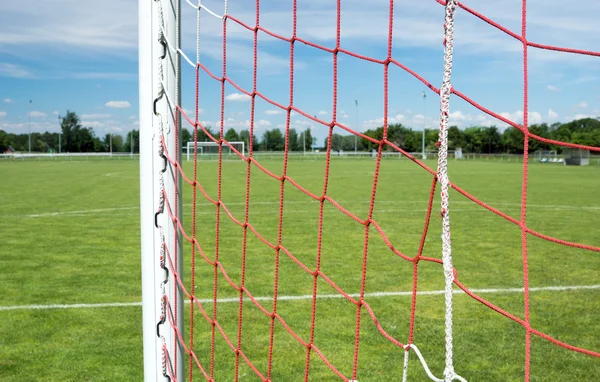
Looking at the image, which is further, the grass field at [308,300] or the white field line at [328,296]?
the white field line at [328,296]

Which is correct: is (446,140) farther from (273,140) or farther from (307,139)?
(307,139)

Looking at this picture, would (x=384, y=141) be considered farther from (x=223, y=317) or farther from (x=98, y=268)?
(x=98, y=268)

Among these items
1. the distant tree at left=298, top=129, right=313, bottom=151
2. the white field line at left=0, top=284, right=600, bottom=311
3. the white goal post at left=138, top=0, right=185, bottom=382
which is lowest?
the white field line at left=0, top=284, right=600, bottom=311

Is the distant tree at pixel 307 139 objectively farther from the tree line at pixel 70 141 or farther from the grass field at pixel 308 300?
the grass field at pixel 308 300

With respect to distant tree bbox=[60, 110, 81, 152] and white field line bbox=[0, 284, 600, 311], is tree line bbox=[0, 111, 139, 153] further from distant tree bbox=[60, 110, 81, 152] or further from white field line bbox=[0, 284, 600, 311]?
white field line bbox=[0, 284, 600, 311]

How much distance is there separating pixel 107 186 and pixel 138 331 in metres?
13.9

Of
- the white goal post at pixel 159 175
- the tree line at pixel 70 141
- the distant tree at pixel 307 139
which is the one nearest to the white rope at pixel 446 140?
the white goal post at pixel 159 175

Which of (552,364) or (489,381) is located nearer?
(489,381)

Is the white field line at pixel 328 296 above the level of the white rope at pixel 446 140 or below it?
below

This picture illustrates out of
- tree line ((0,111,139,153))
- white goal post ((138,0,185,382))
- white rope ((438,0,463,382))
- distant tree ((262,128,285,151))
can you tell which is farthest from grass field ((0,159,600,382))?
tree line ((0,111,139,153))

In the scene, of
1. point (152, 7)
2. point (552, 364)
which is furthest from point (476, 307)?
point (152, 7)

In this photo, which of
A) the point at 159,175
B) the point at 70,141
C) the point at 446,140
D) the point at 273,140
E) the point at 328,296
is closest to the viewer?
the point at 446,140

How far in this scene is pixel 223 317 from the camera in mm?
4332

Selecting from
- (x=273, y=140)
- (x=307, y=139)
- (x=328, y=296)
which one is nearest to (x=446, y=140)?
(x=328, y=296)
